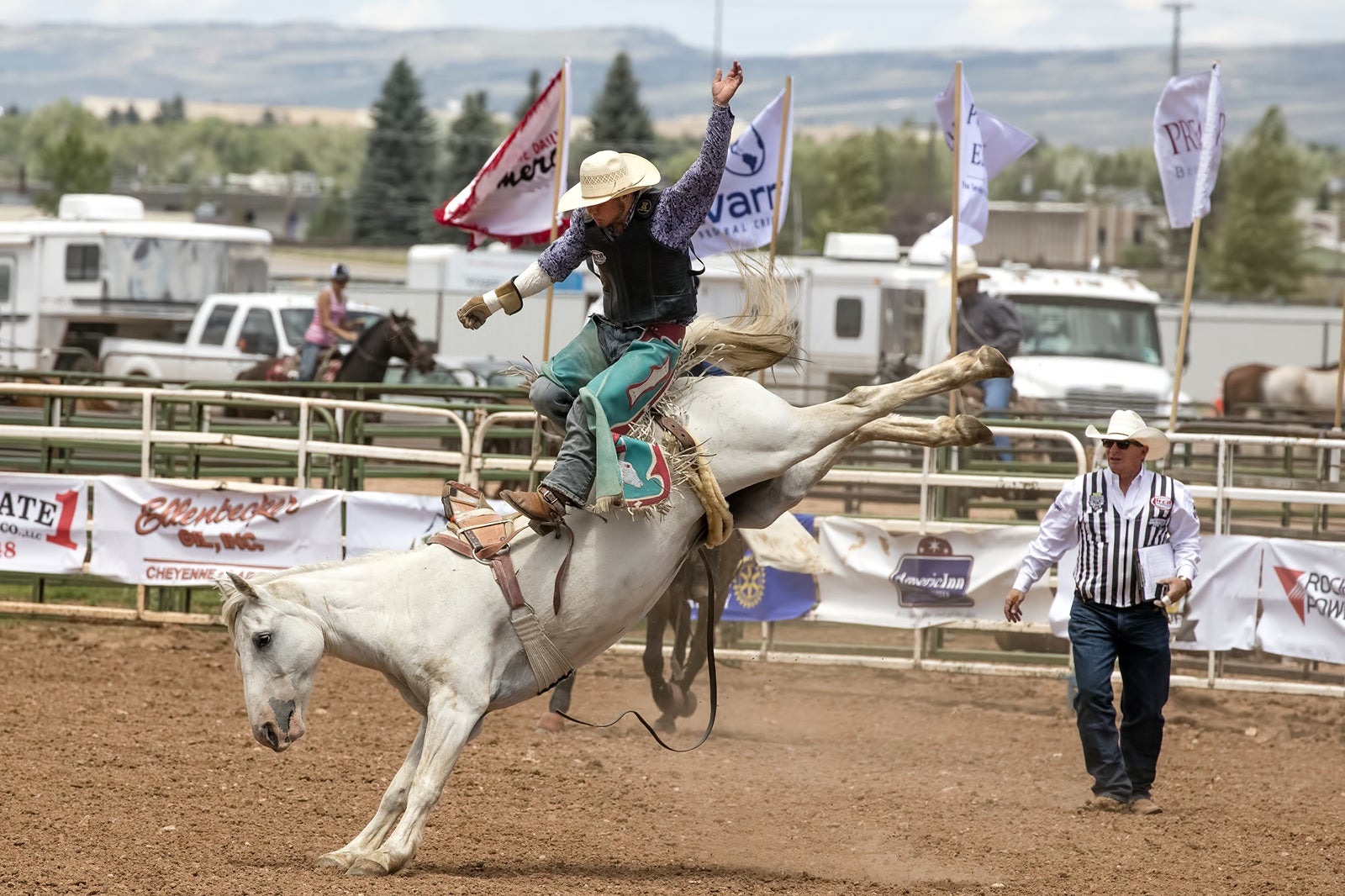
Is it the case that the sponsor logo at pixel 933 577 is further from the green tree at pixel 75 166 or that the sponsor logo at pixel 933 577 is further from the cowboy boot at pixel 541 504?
the green tree at pixel 75 166

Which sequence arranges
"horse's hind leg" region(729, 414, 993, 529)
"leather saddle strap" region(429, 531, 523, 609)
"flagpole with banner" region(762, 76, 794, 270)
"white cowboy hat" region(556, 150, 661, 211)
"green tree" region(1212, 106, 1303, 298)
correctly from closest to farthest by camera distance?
1. "white cowboy hat" region(556, 150, 661, 211)
2. "leather saddle strap" region(429, 531, 523, 609)
3. "horse's hind leg" region(729, 414, 993, 529)
4. "flagpole with banner" region(762, 76, 794, 270)
5. "green tree" region(1212, 106, 1303, 298)

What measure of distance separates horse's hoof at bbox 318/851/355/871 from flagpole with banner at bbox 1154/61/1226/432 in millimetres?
6244

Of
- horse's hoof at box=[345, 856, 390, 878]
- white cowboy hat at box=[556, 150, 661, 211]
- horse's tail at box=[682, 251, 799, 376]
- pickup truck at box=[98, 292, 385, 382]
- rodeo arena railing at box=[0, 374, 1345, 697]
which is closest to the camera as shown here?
horse's hoof at box=[345, 856, 390, 878]

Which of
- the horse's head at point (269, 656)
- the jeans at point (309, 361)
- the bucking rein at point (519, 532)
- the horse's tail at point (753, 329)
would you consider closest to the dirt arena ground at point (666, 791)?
the horse's head at point (269, 656)

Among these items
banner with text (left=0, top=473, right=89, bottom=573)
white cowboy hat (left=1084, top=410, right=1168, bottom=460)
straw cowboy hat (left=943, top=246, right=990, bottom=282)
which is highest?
straw cowboy hat (left=943, top=246, right=990, bottom=282)

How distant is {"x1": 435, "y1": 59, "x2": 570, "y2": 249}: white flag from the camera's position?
414 inches

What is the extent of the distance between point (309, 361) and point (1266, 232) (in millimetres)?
59612

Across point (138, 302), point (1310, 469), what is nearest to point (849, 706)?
point (1310, 469)

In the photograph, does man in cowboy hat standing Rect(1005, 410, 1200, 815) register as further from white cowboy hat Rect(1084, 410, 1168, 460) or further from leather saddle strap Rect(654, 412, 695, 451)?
leather saddle strap Rect(654, 412, 695, 451)

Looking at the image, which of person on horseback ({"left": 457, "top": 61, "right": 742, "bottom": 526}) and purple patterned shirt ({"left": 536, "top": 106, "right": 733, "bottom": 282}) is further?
person on horseback ({"left": 457, "top": 61, "right": 742, "bottom": 526})

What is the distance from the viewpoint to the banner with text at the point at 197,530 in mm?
10328

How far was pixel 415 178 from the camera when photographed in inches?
3376

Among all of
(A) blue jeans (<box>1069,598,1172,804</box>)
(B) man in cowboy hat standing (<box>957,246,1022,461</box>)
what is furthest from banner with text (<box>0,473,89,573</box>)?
(B) man in cowboy hat standing (<box>957,246,1022,461</box>)

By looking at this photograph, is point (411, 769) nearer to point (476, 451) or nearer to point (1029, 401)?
point (476, 451)
